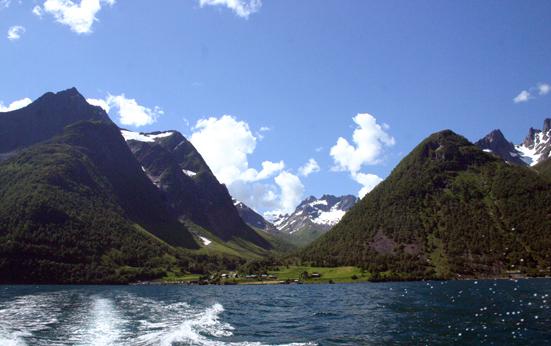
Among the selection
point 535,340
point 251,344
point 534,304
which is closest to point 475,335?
point 535,340

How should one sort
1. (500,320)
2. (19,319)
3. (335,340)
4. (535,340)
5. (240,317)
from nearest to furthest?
(535,340), (335,340), (500,320), (19,319), (240,317)

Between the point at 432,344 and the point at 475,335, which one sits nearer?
the point at 432,344

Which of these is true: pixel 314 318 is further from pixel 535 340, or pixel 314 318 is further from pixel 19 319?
pixel 19 319

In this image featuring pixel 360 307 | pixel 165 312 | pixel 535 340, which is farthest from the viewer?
pixel 360 307

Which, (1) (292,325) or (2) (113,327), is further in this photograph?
(1) (292,325)

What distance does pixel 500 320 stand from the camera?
70312 mm

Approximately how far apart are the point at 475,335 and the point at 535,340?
22.5 feet

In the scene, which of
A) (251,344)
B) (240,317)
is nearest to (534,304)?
(240,317)

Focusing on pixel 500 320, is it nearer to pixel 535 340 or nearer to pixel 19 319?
pixel 535 340

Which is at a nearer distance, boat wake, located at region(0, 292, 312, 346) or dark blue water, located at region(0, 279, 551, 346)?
dark blue water, located at region(0, 279, 551, 346)

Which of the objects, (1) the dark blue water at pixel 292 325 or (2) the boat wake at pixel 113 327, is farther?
(2) the boat wake at pixel 113 327

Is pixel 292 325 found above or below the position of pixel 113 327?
below

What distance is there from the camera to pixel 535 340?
2106 inches

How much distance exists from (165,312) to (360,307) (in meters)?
38.3
